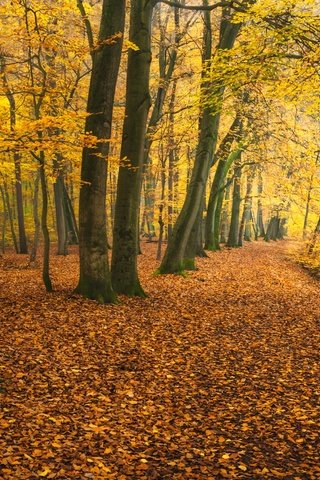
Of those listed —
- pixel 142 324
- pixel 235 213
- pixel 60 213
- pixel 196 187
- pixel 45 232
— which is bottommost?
pixel 142 324

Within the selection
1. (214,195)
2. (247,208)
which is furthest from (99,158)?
(247,208)

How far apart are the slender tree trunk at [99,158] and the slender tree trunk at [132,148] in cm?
134

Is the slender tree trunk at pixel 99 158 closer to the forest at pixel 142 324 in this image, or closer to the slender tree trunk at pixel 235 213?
the forest at pixel 142 324

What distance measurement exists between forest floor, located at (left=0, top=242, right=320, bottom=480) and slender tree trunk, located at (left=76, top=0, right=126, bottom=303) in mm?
757

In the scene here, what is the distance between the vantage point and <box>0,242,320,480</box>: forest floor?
4.85 meters

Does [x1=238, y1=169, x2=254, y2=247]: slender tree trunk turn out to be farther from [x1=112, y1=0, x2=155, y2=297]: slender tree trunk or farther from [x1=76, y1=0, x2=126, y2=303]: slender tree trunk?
[x1=76, y1=0, x2=126, y2=303]: slender tree trunk

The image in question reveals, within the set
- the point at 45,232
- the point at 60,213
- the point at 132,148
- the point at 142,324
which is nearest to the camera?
the point at 142,324

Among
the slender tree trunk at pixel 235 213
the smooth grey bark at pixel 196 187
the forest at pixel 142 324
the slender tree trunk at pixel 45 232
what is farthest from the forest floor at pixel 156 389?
the slender tree trunk at pixel 235 213

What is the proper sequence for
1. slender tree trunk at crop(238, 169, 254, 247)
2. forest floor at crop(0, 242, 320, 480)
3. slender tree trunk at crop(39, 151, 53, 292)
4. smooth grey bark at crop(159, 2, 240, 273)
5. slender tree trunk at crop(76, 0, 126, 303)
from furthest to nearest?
slender tree trunk at crop(238, 169, 254, 247), smooth grey bark at crop(159, 2, 240, 273), slender tree trunk at crop(39, 151, 53, 292), slender tree trunk at crop(76, 0, 126, 303), forest floor at crop(0, 242, 320, 480)

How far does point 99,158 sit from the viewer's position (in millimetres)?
10508

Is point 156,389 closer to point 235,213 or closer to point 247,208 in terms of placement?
point 235,213

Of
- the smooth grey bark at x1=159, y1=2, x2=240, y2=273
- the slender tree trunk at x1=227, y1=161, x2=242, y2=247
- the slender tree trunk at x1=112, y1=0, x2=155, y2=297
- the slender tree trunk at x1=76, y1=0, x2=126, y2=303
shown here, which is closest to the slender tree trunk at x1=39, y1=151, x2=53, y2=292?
the slender tree trunk at x1=76, y1=0, x2=126, y2=303

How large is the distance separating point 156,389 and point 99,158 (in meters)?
5.73

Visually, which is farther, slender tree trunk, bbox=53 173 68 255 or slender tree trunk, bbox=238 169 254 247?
slender tree trunk, bbox=238 169 254 247
